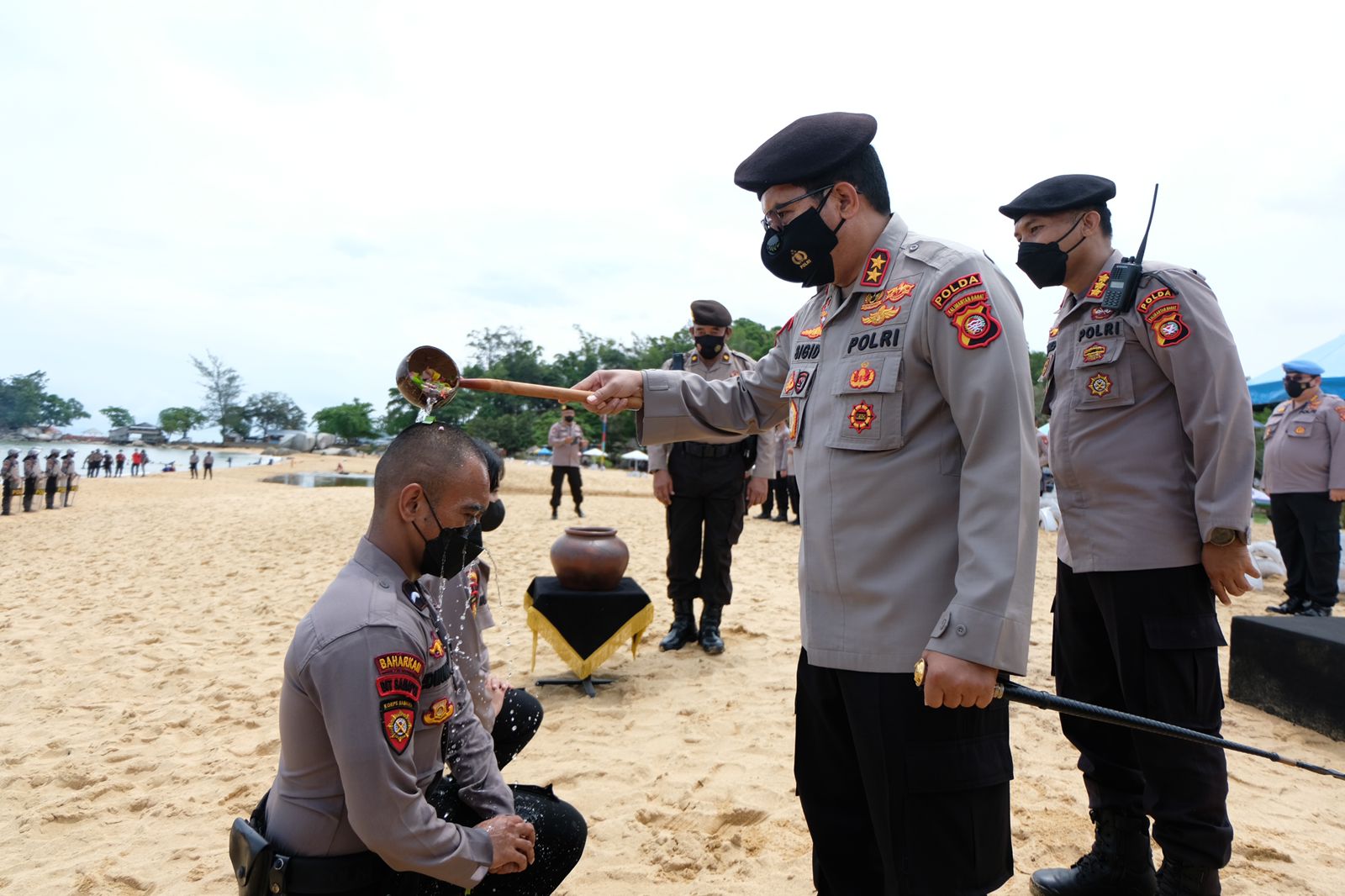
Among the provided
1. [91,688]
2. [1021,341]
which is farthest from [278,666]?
[1021,341]

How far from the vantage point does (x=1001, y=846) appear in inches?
70.2

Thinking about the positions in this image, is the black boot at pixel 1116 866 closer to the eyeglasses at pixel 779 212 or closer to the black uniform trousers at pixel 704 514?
the eyeglasses at pixel 779 212

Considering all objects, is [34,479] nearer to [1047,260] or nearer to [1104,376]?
[1047,260]

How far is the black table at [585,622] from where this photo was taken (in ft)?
16.2

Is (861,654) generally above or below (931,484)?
below

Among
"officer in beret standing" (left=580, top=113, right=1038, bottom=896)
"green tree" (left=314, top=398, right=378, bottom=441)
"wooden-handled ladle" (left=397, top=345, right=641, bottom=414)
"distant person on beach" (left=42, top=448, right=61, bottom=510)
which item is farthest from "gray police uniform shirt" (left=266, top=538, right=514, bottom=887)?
"green tree" (left=314, top=398, right=378, bottom=441)

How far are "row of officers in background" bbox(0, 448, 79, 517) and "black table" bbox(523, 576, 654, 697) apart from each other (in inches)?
764

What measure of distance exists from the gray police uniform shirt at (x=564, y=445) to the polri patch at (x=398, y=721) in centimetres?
1228

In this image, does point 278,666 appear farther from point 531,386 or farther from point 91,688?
point 531,386

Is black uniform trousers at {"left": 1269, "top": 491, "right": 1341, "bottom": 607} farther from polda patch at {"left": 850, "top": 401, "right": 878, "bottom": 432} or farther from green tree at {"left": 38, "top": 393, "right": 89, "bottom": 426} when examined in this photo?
green tree at {"left": 38, "top": 393, "right": 89, "bottom": 426}

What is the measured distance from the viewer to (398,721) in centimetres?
175

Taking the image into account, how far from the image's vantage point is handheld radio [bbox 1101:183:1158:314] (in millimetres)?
2545

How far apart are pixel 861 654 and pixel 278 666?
519 cm

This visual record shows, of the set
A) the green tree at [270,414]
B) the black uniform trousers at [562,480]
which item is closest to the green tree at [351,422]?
the green tree at [270,414]
